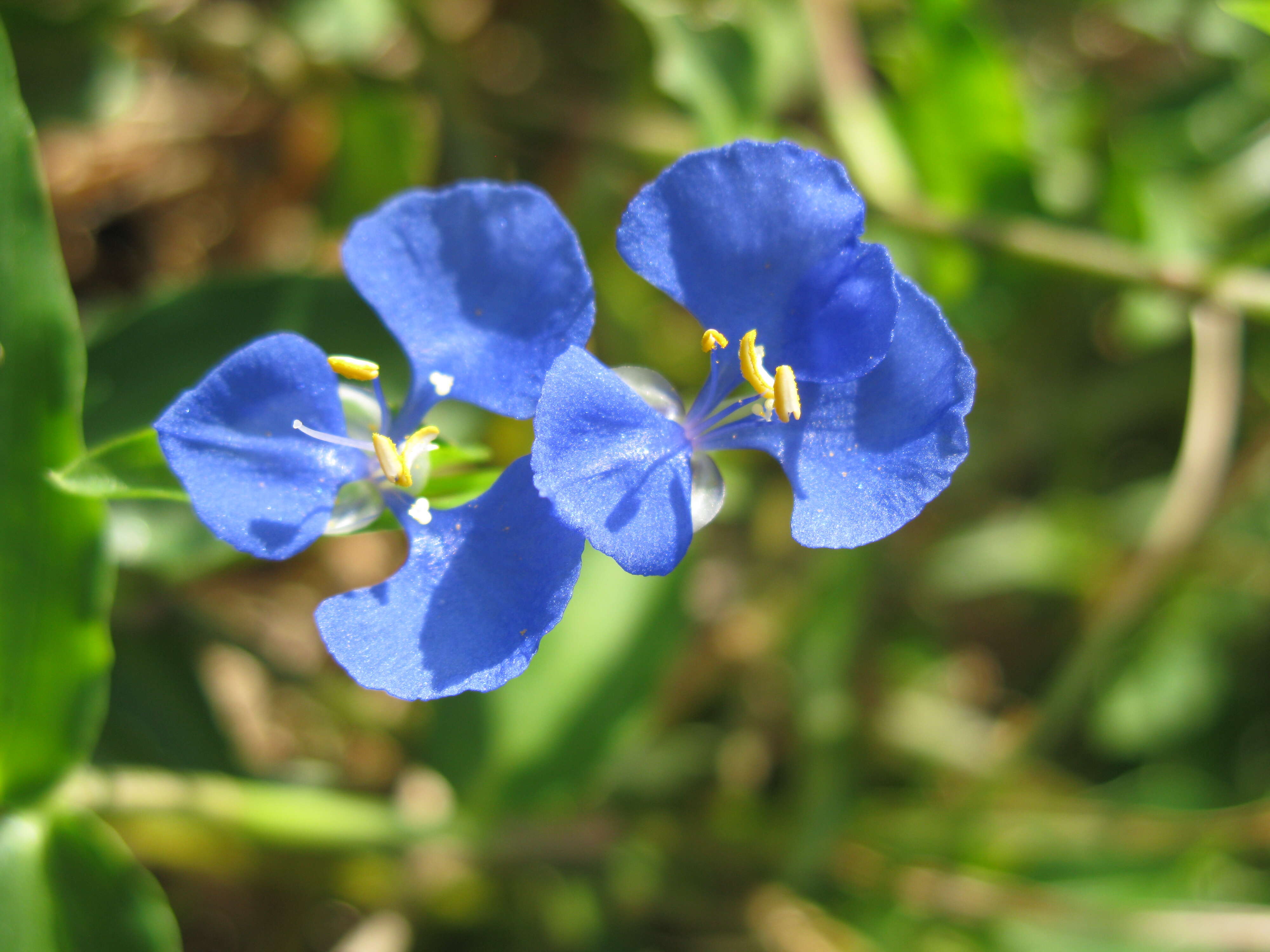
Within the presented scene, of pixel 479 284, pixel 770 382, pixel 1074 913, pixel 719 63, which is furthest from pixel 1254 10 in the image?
pixel 1074 913

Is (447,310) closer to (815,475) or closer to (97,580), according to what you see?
(815,475)

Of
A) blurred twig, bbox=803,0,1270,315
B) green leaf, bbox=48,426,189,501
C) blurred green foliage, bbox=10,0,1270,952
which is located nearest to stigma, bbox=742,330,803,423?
green leaf, bbox=48,426,189,501

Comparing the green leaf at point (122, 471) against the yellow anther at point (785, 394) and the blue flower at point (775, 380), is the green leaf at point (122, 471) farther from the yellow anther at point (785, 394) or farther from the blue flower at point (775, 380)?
the yellow anther at point (785, 394)

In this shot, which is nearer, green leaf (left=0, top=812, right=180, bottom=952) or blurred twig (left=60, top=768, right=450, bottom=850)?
green leaf (left=0, top=812, right=180, bottom=952)

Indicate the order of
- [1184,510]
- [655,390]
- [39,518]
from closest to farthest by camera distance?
[655,390] < [39,518] < [1184,510]

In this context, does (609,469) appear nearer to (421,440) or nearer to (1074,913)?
(421,440)

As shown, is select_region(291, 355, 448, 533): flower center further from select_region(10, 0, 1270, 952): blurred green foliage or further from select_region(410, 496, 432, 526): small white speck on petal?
select_region(10, 0, 1270, 952): blurred green foliage
